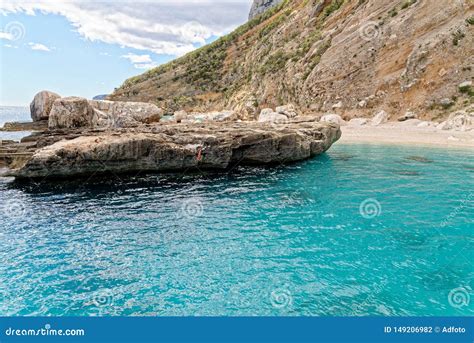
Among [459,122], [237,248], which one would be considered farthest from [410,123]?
[237,248]

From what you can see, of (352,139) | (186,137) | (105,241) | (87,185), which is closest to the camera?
(105,241)

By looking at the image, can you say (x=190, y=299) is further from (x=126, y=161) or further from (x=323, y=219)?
(x=126, y=161)

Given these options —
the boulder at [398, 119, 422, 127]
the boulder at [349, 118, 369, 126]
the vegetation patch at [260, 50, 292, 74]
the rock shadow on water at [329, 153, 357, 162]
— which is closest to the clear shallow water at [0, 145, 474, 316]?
the rock shadow on water at [329, 153, 357, 162]

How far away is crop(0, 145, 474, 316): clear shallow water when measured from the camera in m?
7.96

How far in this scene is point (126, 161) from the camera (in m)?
20.1

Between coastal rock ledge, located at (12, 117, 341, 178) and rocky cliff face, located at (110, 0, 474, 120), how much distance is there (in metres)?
28.8

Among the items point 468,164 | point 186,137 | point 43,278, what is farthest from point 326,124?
point 43,278

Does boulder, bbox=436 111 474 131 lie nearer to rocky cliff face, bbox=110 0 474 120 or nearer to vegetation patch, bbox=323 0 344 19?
rocky cliff face, bbox=110 0 474 120

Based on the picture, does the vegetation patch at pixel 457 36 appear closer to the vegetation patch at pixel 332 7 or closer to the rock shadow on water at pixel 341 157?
the rock shadow on water at pixel 341 157

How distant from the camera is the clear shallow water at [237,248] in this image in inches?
314

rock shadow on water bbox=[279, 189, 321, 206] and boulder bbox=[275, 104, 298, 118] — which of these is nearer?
rock shadow on water bbox=[279, 189, 321, 206]

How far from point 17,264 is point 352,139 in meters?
38.8

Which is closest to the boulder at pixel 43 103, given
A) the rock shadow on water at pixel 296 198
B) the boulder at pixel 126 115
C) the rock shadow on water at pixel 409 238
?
the boulder at pixel 126 115

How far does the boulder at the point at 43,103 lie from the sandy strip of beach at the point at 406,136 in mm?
32819
